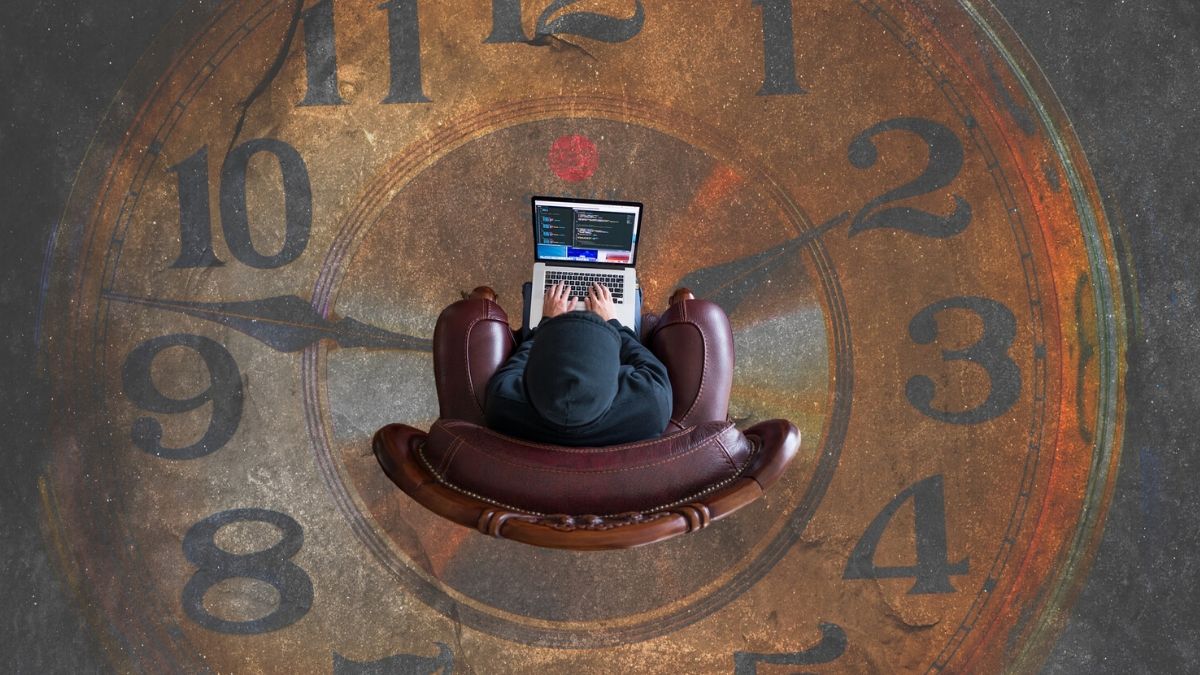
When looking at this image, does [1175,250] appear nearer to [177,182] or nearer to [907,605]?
[907,605]

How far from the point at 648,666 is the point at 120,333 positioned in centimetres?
255

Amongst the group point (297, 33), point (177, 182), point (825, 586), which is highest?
point (297, 33)

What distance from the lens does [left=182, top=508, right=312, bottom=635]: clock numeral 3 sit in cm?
371

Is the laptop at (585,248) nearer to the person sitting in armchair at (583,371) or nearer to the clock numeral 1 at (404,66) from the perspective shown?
the person sitting in armchair at (583,371)

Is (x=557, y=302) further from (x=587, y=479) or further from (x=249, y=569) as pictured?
(x=249, y=569)

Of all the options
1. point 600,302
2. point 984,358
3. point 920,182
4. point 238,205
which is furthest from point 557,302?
point 984,358

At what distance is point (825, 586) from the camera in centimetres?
376

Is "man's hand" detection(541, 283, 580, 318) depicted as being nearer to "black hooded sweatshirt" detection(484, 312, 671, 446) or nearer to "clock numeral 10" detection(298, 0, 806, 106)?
"black hooded sweatshirt" detection(484, 312, 671, 446)

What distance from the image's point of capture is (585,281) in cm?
321

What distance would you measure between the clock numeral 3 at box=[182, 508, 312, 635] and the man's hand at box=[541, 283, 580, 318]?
1.53 m

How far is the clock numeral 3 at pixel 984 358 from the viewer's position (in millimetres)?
3775

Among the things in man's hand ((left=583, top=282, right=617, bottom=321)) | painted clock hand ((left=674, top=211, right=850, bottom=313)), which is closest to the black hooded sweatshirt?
man's hand ((left=583, top=282, right=617, bottom=321))

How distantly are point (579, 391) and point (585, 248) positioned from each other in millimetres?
1147

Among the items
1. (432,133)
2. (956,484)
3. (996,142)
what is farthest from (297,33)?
(956,484)
